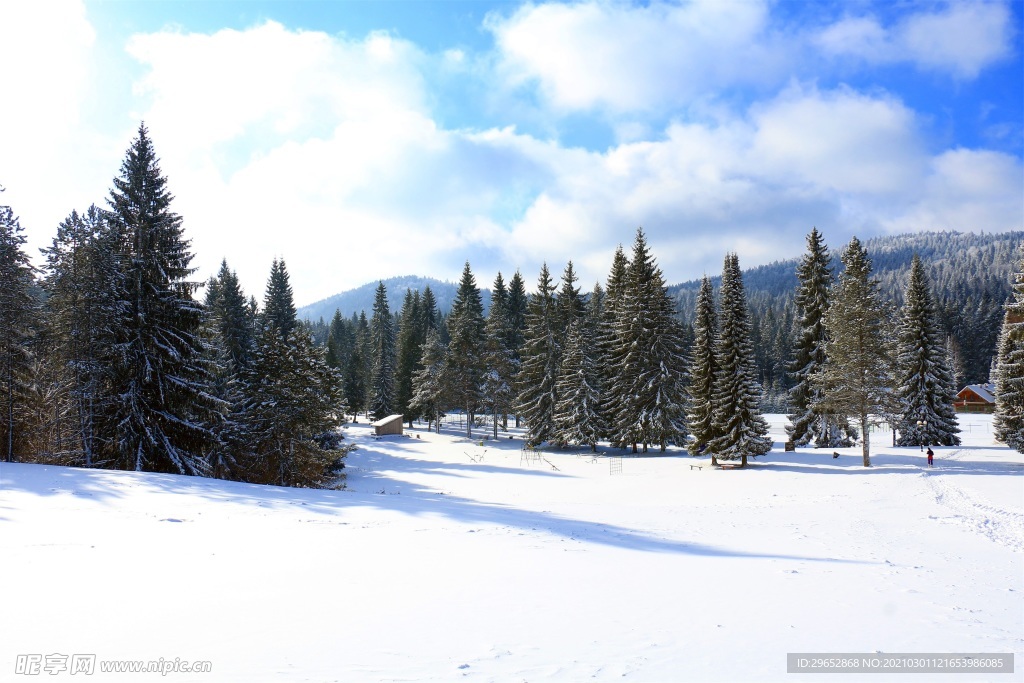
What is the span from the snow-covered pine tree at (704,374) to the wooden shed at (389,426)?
31.5 metres

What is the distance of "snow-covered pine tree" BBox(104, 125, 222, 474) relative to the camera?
77.8ft

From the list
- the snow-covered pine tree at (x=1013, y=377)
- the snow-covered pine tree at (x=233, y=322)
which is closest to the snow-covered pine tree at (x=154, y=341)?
the snow-covered pine tree at (x=233, y=322)

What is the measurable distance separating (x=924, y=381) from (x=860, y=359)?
42.9ft

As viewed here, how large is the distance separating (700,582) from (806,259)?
135ft

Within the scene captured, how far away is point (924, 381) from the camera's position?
42781mm

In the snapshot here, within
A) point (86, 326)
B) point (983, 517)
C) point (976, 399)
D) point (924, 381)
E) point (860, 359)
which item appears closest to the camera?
point (983, 517)

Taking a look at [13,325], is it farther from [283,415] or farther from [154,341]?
[283,415]

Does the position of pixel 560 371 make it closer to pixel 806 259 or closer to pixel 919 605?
pixel 806 259

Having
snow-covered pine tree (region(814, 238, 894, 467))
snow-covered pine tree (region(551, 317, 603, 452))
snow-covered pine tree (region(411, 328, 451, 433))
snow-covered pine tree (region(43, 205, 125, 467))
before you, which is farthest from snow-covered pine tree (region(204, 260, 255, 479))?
snow-covered pine tree (region(814, 238, 894, 467))

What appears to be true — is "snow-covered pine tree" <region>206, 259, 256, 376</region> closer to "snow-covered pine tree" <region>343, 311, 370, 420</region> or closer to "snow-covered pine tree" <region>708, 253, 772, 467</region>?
"snow-covered pine tree" <region>343, 311, 370, 420</region>

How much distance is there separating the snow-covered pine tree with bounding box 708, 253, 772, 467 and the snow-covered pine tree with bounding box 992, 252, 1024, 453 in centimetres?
1413

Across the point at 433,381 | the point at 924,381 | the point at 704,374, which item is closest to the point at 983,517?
the point at 704,374

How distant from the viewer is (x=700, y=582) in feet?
36.9

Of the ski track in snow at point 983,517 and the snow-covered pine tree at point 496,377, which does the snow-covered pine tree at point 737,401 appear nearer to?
the ski track in snow at point 983,517
